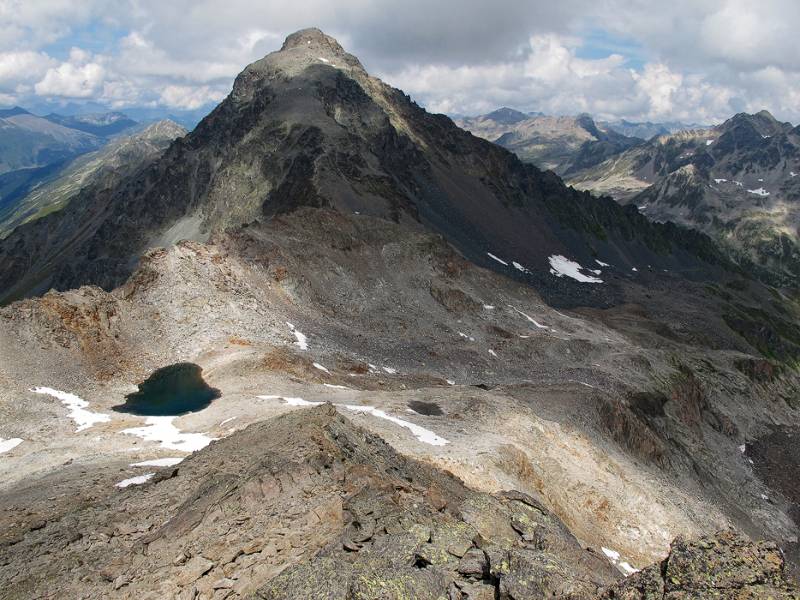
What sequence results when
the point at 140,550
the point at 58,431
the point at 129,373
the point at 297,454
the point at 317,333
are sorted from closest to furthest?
the point at 140,550
the point at 297,454
the point at 58,431
the point at 129,373
the point at 317,333

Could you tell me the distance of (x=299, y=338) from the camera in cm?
5897

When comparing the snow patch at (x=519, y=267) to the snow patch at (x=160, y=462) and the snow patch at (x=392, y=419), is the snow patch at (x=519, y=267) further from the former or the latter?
the snow patch at (x=160, y=462)

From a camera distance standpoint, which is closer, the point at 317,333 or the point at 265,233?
the point at 317,333

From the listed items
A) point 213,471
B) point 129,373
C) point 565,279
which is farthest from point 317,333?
point 565,279

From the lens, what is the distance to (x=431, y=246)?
8769 cm

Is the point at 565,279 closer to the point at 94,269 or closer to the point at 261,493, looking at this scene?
the point at 94,269

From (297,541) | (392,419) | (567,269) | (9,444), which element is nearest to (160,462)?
(9,444)

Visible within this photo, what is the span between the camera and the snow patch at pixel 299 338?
57434mm

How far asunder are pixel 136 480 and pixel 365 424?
14095 mm

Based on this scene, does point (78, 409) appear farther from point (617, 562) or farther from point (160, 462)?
point (617, 562)

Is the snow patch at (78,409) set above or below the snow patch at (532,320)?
below

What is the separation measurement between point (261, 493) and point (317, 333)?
140ft

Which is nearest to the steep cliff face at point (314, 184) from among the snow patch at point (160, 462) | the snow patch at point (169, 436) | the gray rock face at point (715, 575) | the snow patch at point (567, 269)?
the snow patch at point (567, 269)

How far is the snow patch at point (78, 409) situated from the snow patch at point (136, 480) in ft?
43.3
